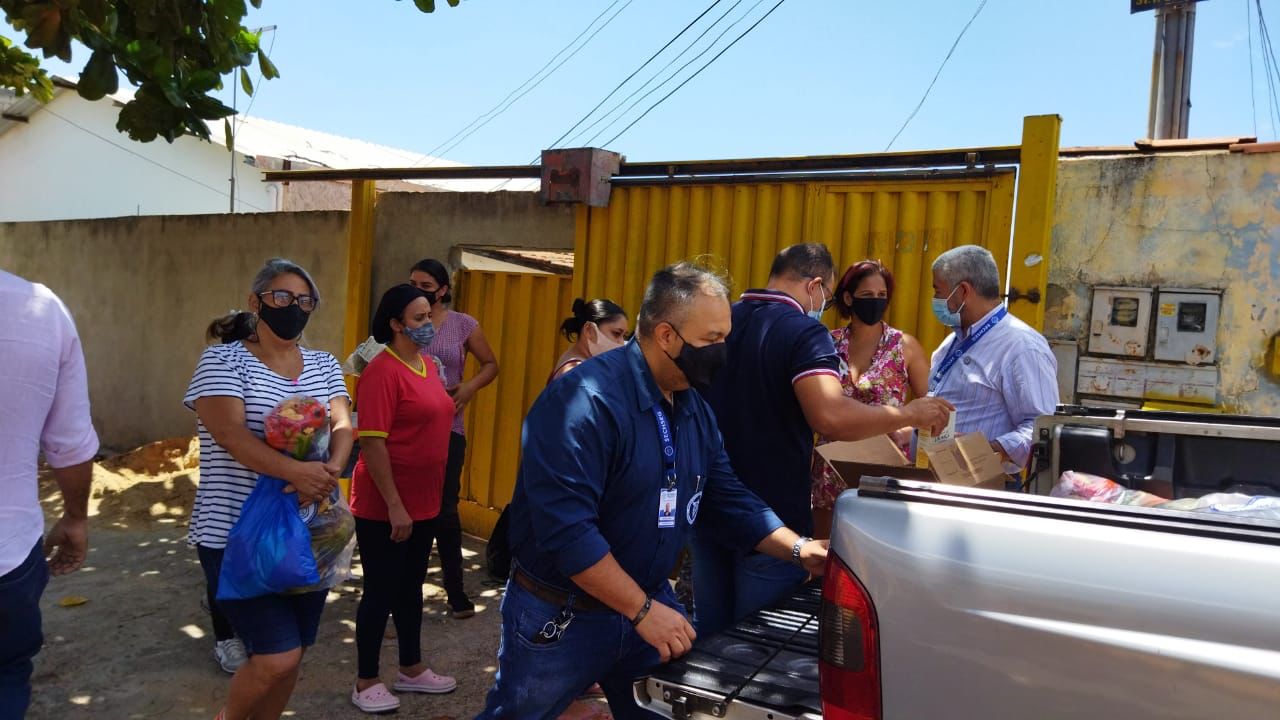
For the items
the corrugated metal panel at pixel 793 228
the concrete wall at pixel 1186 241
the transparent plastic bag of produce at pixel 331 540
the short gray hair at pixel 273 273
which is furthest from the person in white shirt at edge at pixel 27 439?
the concrete wall at pixel 1186 241

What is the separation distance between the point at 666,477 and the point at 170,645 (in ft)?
12.4

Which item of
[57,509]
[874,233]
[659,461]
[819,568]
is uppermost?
[874,233]

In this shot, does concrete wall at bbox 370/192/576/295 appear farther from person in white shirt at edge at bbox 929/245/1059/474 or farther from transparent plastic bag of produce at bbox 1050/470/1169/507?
transparent plastic bag of produce at bbox 1050/470/1169/507

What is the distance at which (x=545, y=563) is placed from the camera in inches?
97.5

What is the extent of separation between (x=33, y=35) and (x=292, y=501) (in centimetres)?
228

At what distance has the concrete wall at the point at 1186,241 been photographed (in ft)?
15.0

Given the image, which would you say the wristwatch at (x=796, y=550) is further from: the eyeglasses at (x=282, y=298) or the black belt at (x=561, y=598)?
the eyeglasses at (x=282, y=298)

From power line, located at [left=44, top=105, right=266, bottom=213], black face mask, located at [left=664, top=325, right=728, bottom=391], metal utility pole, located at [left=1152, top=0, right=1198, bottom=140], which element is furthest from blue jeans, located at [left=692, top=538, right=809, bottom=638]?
power line, located at [left=44, top=105, right=266, bottom=213]

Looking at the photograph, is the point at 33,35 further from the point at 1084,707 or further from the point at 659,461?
the point at 1084,707

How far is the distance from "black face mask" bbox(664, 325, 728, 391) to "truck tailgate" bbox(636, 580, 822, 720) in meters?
0.73

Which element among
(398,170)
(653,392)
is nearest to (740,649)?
(653,392)

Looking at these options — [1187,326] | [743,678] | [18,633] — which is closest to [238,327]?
[18,633]

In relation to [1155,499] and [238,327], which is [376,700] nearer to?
[238,327]

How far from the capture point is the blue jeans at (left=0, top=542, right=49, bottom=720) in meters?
2.60
